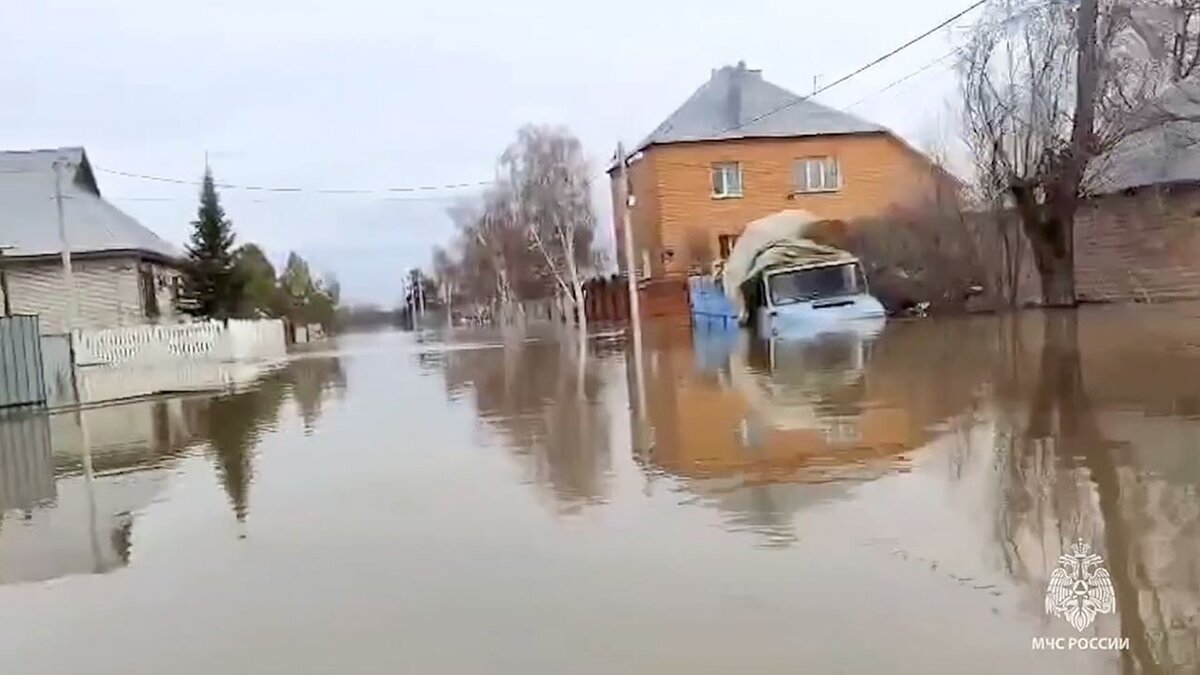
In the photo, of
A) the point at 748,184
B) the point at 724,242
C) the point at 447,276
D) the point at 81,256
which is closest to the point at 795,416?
the point at 81,256

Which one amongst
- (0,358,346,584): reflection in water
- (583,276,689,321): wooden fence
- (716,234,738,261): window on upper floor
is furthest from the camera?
(583,276,689,321): wooden fence

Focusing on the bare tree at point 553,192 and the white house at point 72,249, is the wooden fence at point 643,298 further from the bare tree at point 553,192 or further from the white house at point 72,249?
the white house at point 72,249

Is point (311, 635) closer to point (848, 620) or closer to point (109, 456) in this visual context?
point (848, 620)

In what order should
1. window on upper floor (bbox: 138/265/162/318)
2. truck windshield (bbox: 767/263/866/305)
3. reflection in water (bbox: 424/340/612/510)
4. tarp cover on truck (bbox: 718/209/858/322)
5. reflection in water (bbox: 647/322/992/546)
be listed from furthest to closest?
window on upper floor (bbox: 138/265/162/318) < tarp cover on truck (bbox: 718/209/858/322) < truck windshield (bbox: 767/263/866/305) < reflection in water (bbox: 424/340/612/510) < reflection in water (bbox: 647/322/992/546)

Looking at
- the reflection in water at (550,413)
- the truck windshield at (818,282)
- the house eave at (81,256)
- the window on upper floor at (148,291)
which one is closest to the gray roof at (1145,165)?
the truck windshield at (818,282)

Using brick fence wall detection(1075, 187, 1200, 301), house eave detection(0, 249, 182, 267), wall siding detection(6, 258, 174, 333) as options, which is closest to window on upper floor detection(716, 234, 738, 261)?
brick fence wall detection(1075, 187, 1200, 301)

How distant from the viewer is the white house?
120 feet

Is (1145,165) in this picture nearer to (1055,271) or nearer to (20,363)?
(1055,271)

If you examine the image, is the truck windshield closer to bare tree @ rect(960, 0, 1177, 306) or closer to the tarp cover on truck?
the tarp cover on truck

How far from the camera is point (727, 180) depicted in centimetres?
4981

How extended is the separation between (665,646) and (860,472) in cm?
389

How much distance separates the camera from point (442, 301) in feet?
392

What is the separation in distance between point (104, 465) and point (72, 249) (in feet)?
89.3

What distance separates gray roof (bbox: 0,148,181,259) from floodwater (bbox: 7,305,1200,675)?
79.8 ft
